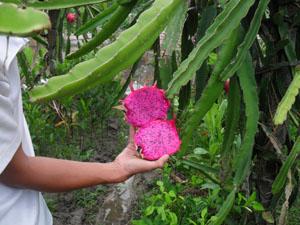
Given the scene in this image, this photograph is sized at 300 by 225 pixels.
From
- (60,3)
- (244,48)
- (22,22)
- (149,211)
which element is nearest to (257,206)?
(149,211)

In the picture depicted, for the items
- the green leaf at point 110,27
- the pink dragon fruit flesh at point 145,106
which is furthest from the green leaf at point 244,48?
the green leaf at point 110,27

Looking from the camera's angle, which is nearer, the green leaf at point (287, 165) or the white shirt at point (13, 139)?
the white shirt at point (13, 139)

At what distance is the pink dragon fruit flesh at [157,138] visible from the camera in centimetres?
91

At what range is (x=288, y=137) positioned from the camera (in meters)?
1.42

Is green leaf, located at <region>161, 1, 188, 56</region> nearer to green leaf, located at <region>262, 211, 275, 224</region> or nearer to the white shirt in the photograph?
the white shirt

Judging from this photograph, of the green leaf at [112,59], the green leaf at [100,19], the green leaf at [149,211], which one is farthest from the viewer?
the green leaf at [149,211]

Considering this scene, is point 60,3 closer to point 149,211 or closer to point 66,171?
point 66,171

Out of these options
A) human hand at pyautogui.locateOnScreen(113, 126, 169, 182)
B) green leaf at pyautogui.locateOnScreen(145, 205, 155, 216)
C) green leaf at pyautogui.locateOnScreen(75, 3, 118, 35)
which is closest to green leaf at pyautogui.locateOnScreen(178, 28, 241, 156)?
human hand at pyautogui.locateOnScreen(113, 126, 169, 182)

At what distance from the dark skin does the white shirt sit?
3cm

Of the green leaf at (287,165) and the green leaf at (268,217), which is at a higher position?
the green leaf at (287,165)

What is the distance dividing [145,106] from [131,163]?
0.12m

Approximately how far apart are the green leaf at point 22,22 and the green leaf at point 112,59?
19cm

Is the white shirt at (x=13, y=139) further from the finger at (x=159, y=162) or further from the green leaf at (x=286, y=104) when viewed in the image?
the green leaf at (x=286, y=104)

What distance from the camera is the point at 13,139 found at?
35.6 inches
